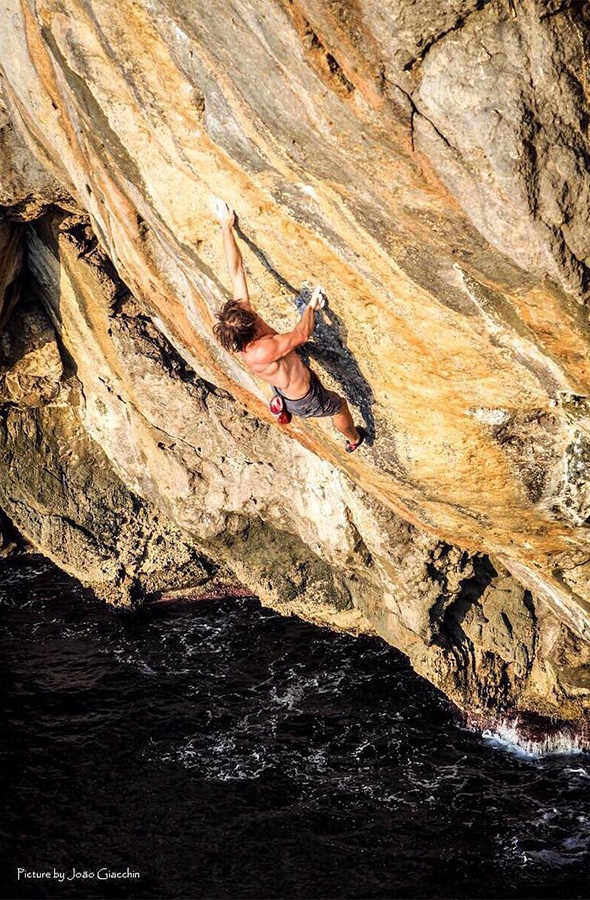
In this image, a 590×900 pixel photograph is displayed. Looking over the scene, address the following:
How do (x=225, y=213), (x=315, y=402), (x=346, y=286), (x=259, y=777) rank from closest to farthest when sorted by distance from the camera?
(x=346, y=286) → (x=225, y=213) → (x=315, y=402) → (x=259, y=777)

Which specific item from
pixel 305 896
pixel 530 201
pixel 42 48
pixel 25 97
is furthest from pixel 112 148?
pixel 305 896

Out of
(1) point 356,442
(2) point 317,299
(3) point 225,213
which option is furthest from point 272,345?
(1) point 356,442

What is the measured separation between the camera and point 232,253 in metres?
10.4

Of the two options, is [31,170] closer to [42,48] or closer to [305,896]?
[42,48]

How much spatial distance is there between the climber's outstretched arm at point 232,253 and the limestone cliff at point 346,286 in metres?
0.18

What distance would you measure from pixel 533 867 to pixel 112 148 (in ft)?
38.1

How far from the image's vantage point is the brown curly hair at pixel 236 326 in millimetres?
9906

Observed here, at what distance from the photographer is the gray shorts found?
11.1 metres

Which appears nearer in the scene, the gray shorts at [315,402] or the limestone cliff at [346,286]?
the limestone cliff at [346,286]

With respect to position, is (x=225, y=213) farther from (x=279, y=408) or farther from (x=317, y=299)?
(x=279, y=408)

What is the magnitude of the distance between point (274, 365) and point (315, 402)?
3.03 feet

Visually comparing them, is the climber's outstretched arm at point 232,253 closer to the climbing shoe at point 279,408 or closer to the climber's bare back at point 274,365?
the climber's bare back at point 274,365

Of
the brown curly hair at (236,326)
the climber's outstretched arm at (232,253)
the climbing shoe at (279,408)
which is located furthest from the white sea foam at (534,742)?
the climber's outstretched arm at (232,253)

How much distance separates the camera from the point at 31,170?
1498cm
